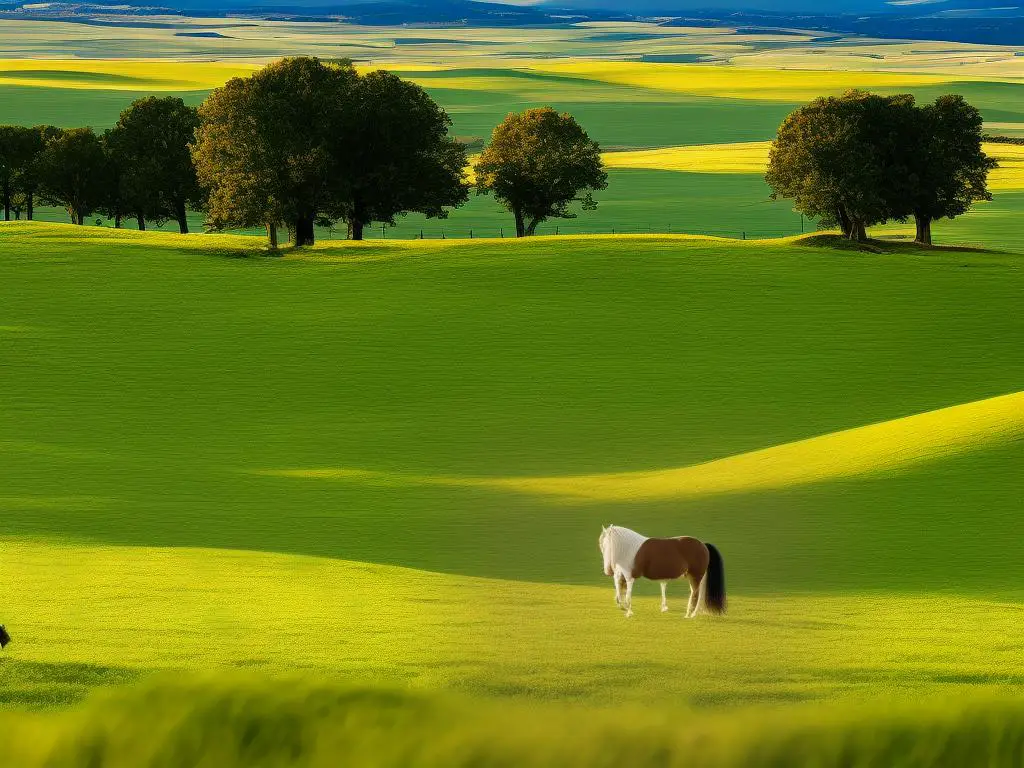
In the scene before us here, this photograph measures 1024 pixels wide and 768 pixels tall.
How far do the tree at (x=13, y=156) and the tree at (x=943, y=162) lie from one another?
54997 mm

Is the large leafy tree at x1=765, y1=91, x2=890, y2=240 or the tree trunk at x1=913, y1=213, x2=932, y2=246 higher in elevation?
the large leafy tree at x1=765, y1=91, x2=890, y2=240

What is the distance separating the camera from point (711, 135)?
195375 mm

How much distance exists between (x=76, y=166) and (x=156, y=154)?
22.7 feet

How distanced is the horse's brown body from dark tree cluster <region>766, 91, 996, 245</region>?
207ft

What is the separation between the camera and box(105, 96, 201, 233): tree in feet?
280

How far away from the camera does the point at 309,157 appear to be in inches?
2776

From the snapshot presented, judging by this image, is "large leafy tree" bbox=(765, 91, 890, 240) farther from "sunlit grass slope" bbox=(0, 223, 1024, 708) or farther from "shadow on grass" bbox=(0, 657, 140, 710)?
"shadow on grass" bbox=(0, 657, 140, 710)

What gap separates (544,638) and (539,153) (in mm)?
72446

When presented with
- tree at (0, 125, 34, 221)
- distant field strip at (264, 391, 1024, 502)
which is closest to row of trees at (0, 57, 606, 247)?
tree at (0, 125, 34, 221)

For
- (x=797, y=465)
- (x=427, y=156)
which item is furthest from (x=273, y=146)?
(x=797, y=465)

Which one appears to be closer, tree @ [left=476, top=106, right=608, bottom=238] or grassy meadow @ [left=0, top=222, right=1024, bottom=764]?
grassy meadow @ [left=0, top=222, right=1024, bottom=764]

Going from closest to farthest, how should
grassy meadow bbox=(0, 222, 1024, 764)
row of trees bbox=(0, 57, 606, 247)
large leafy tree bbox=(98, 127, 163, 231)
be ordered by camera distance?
grassy meadow bbox=(0, 222, 1024, 764) → row of trees bbox=(0, 57, 606, 247) → large leafy tree bbox=(98, 127, 163, 231)

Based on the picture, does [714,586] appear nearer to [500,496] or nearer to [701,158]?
[500,496]

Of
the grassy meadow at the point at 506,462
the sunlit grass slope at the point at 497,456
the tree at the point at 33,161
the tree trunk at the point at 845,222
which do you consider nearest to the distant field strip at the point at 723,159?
the tree trunk at the point at 845,222
